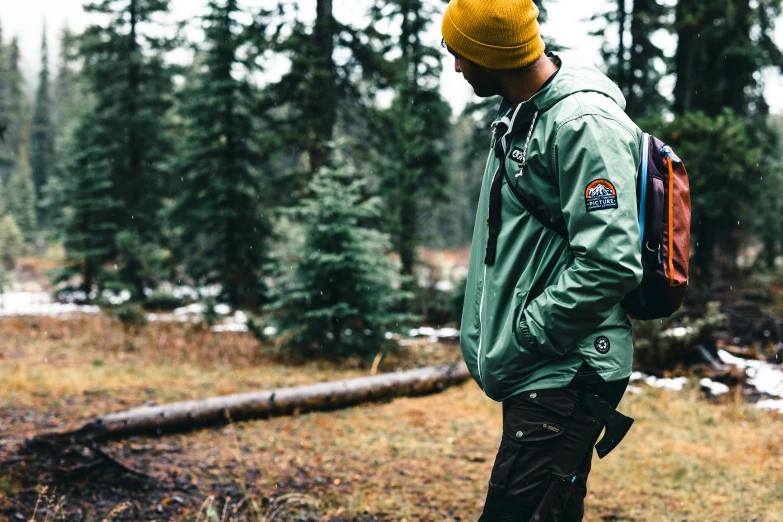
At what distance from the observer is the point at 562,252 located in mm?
2076

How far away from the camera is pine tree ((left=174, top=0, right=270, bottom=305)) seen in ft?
54.0

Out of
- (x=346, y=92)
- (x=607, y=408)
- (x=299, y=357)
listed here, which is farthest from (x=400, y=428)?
(x=346, y=92)

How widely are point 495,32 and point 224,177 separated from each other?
15400 millimetres

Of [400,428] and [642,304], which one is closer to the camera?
[642,304]

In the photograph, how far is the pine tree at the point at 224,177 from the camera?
16.5 metres

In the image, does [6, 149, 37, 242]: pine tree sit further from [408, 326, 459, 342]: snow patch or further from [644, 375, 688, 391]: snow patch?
[644, 375, 688, 391]: snow patch

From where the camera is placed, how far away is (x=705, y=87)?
555 inches

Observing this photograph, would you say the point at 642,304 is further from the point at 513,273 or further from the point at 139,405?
the point at 139,405

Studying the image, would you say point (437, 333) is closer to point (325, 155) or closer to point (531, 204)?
point (325, 155)

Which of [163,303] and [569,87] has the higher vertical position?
[569,87]

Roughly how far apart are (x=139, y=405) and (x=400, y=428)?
125 inches

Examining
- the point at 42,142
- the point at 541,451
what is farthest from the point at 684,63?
the point at 42,142

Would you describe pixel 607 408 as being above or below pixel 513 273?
below

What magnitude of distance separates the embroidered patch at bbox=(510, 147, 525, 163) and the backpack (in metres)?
0.01
